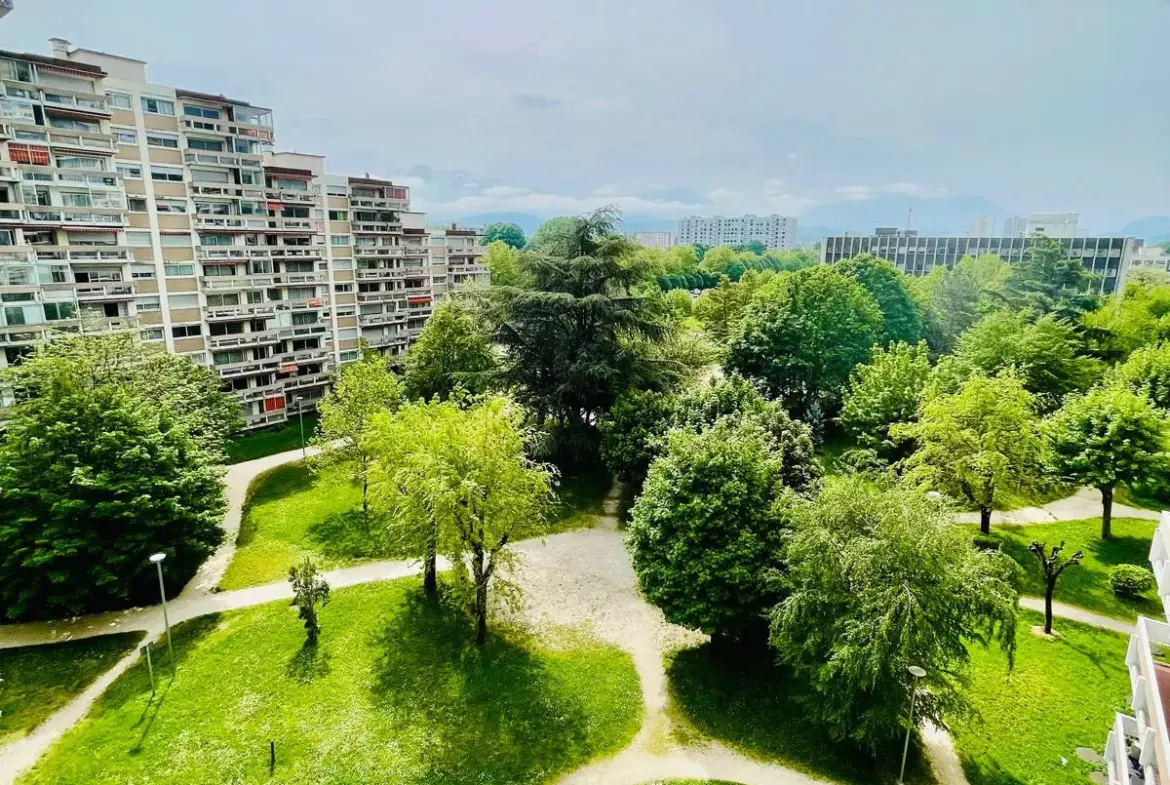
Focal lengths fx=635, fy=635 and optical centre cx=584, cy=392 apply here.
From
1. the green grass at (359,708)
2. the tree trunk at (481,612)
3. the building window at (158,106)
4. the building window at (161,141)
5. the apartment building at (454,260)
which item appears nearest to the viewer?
the green grass at (359,708)

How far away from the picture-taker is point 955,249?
113 m

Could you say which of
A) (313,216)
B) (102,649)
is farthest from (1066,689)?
(313,216)

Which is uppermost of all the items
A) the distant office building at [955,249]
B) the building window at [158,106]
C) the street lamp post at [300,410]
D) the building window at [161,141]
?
the building window at [158,106]

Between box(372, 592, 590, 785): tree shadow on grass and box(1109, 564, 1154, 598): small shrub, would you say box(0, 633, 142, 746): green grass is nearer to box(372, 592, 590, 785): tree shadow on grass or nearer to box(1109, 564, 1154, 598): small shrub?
box(372, 592, 590, 785): tree shadow on grass

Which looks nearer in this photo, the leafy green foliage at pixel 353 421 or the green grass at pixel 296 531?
the green grass at pixel 296 531

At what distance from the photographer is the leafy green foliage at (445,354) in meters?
41.1

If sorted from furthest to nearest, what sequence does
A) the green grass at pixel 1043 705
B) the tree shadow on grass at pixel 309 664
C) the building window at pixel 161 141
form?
the building window at pixel 161 141 < the tree shadow on grass at pixel 309 664 < the green grass at pixel 1043 705

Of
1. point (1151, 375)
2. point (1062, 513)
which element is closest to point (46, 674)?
point (1062, 513)

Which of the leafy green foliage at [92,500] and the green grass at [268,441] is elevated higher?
the leafy green foliage at [92,500]

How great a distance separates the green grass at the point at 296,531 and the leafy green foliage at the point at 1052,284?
4971cm

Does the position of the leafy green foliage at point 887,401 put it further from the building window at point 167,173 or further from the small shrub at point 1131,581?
the building window at point 167,173

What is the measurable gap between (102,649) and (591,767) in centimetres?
1784

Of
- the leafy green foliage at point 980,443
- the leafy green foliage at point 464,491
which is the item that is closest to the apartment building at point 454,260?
the leafy green foliage at point 464,491

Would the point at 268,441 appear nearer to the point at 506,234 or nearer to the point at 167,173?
the point at 167,173
